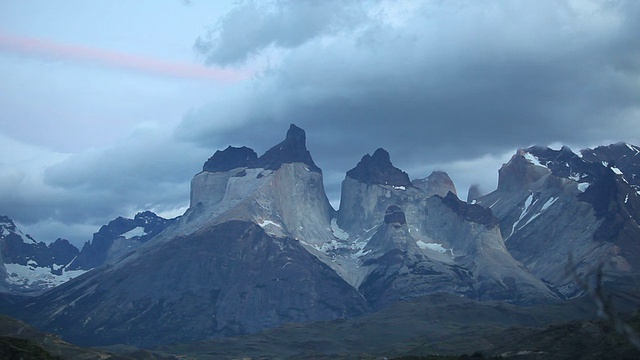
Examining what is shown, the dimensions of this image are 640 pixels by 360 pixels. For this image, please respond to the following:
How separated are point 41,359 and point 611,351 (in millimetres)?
121988

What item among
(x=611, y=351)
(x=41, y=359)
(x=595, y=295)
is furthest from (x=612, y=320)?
(x=41, y=359)

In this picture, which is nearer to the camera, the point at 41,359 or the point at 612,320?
the point at 612,320

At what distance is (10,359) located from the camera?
7431 inches

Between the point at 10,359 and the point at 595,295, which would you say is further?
the point at 10,359

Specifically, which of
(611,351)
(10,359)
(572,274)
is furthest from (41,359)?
(572,274)

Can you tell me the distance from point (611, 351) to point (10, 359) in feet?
415

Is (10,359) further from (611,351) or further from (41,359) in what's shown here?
(611,351)

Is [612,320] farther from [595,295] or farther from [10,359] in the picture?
[10,359]

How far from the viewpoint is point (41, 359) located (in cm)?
19512

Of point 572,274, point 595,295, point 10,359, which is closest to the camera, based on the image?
point 595,295

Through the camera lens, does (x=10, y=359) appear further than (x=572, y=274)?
Yes

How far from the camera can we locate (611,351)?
620ft

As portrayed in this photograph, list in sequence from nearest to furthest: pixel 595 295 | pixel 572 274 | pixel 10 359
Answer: pixel 595 295 → pixel 572 274 → pixel 10 359

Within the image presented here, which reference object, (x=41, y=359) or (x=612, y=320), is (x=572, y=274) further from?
(x=41, y=359)
